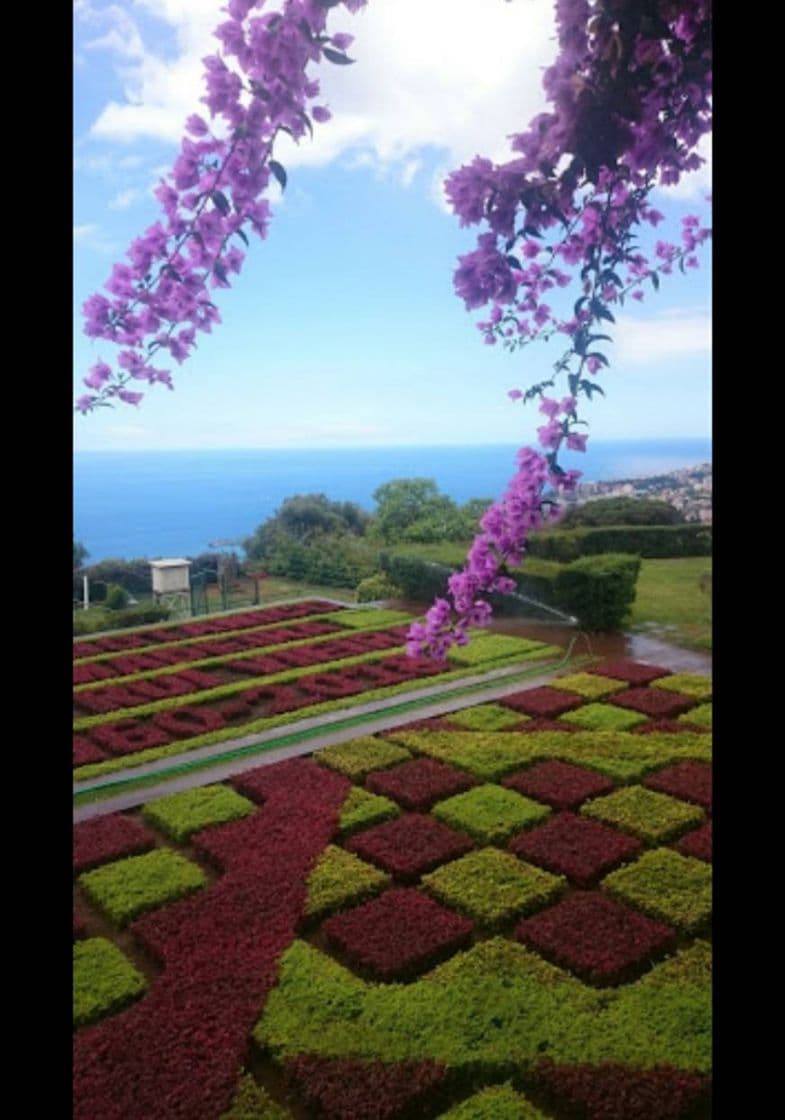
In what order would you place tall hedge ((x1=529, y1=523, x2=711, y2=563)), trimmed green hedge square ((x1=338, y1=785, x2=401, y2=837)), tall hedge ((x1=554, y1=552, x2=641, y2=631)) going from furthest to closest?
tall hedge ((x1=529, y1=523, x2=711, y2=563)) → tall hedge ((x1=554, y1=552, x2=641, y2=631)) → trimmed green hedge square ((x1=338, y1=785, x2=401, y2=837))

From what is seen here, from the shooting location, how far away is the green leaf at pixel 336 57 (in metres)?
0.98

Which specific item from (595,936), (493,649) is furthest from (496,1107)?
(493,649)

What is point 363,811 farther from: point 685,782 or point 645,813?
point 685,782

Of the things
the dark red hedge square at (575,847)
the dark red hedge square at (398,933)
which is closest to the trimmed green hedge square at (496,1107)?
the dark red hedge square at (398,933)

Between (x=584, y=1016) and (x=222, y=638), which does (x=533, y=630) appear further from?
(x=584, y=1016)

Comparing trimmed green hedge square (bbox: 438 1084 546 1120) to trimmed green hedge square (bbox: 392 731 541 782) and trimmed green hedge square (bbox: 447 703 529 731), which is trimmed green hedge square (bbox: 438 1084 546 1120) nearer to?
trimmed green hedge square (bbox: 392 731 541 782)

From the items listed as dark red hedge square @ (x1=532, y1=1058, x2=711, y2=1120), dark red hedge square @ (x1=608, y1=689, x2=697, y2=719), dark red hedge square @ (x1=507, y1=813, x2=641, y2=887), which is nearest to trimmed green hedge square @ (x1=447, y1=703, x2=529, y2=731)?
dark red hedge square @ (x1=608, y1=689, x2=697, y2=719)

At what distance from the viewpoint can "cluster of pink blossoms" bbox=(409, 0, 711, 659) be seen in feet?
3.62

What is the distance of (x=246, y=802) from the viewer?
4191 mm

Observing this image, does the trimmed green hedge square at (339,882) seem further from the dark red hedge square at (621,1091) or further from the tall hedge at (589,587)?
the tall hedge at (589,587)

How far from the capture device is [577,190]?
122 cm

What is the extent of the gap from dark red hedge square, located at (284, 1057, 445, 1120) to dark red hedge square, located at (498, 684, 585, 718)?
3204mm
